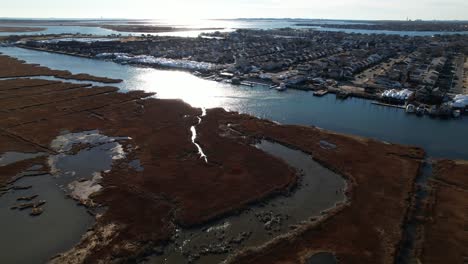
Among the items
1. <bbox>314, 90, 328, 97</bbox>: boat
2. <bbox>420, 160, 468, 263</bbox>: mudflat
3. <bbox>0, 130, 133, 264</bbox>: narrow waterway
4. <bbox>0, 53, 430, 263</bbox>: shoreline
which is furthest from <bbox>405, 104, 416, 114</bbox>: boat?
<bbox>0, 130, 133, 264</bbox>: narrow waterway

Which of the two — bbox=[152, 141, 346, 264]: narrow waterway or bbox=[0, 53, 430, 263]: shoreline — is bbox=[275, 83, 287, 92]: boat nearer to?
bbox=[0, 53, 430, 263]: shoreline

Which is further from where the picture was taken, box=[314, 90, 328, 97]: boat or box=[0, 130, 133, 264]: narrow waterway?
box=[314, 90, 328, 97]: boat

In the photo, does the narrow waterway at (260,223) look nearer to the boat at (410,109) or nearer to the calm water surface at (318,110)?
the calm water surface at (318,110)

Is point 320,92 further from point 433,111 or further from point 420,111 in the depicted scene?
point 433,111

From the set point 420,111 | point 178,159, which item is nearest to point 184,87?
point 178,159

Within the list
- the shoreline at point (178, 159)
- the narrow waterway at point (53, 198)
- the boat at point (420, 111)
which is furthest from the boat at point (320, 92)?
the narrow waterway at point (53, 198)

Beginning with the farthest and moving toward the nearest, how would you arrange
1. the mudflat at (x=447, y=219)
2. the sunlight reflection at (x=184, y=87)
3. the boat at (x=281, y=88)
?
the boat at (x=281, y=88) → the sunlight reflection at (x=184, y=87) → the mudflat at (x=447, y=219)

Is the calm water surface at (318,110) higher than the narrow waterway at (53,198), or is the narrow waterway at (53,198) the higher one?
the calm water surface at (318,110)
